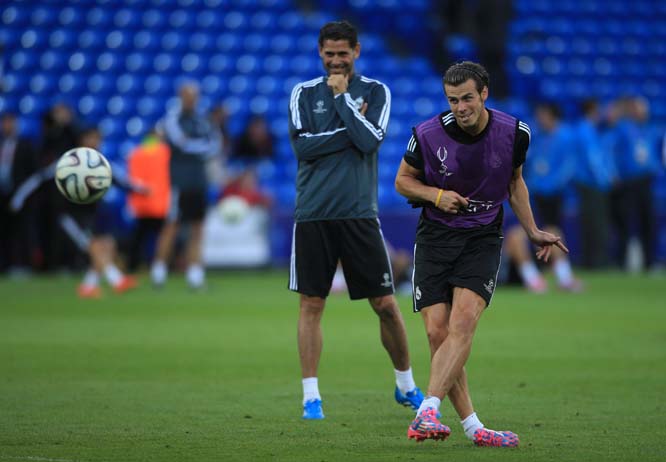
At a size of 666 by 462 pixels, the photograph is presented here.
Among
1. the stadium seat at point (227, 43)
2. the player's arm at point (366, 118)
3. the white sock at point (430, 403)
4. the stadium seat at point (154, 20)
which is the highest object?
the stadium seat at point (154, 20)

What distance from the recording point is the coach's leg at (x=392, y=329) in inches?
309

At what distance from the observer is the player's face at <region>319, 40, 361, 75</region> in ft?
25.2

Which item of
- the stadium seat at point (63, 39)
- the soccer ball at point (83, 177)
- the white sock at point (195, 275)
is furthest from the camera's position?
the stadium seat at point (63, 39)

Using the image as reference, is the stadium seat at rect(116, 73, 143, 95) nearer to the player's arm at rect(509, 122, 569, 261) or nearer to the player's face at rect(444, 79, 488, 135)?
the player's arm at rect(509, 122, 569, 261)

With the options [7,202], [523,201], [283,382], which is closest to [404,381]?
[283,382]

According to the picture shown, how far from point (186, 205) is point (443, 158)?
10705 mm

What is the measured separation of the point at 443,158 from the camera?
6691mm

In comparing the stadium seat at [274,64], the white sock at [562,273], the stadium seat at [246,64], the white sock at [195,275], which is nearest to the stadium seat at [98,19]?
the stadium seat at [246,64]

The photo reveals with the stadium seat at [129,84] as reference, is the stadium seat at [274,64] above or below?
above

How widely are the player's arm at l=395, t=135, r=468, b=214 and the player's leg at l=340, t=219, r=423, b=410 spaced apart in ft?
3.41

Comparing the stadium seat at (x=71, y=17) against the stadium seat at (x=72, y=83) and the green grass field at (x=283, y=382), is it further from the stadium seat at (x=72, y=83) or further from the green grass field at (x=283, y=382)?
the green grass field at (x=283, y=382)

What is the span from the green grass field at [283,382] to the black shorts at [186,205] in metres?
1.72

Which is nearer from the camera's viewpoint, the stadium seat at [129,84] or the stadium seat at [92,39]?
the stadium seat at [129,84]

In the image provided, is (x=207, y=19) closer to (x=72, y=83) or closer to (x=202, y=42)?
(x=202, y=42)
